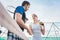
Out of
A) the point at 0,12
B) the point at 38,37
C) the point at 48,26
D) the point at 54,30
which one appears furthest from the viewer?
the point at 48,26

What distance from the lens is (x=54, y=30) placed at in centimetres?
375

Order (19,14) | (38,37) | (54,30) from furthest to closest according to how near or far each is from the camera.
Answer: (54,30) < (38,37) < (19,14)

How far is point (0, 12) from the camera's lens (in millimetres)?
443

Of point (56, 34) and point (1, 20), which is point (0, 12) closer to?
point (1, 20)

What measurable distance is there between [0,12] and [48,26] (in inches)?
143

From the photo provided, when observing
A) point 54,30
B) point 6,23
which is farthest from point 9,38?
point 54,30

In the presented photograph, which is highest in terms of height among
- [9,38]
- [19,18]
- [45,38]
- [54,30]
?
[19,18]

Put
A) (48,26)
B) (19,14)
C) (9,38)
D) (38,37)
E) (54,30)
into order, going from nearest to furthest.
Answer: (9,38) < (19,14) < (38,37) < (54,30) < (48,26)

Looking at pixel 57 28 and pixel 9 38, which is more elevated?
pixel 9 38

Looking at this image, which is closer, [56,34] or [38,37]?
[38,37]

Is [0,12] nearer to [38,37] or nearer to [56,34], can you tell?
[38,37]

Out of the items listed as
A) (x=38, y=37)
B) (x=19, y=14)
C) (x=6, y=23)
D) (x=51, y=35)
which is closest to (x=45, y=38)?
(x=51, y=35)

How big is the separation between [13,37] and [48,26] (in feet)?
10.1

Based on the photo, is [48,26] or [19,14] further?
[48,26]
